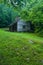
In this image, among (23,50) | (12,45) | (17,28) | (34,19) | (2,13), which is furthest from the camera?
(2,13)

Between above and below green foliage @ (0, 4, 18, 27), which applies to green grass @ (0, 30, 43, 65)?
above

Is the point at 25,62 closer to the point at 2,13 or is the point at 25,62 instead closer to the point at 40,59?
the point at 40,59

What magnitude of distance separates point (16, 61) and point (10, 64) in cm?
64

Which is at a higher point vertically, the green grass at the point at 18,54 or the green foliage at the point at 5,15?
the green grass at the point at 18,54

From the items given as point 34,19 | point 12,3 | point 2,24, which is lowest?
point 2,24

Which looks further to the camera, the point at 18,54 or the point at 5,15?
the point at 5,15

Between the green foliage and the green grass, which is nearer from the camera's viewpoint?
the green grass

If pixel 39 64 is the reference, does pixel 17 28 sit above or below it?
below

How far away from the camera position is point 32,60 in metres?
12.3

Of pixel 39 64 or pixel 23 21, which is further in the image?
pixel 23 21

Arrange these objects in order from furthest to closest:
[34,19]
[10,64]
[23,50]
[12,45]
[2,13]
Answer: [2,13]
[34,19]
[12,45]
[23,50]
[10,64]

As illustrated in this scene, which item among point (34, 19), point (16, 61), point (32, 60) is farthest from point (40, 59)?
point (34, 19)

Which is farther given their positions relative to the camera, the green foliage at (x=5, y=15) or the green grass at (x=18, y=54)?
the green foliage at (x=5, y=15)

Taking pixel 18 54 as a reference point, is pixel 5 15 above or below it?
below
